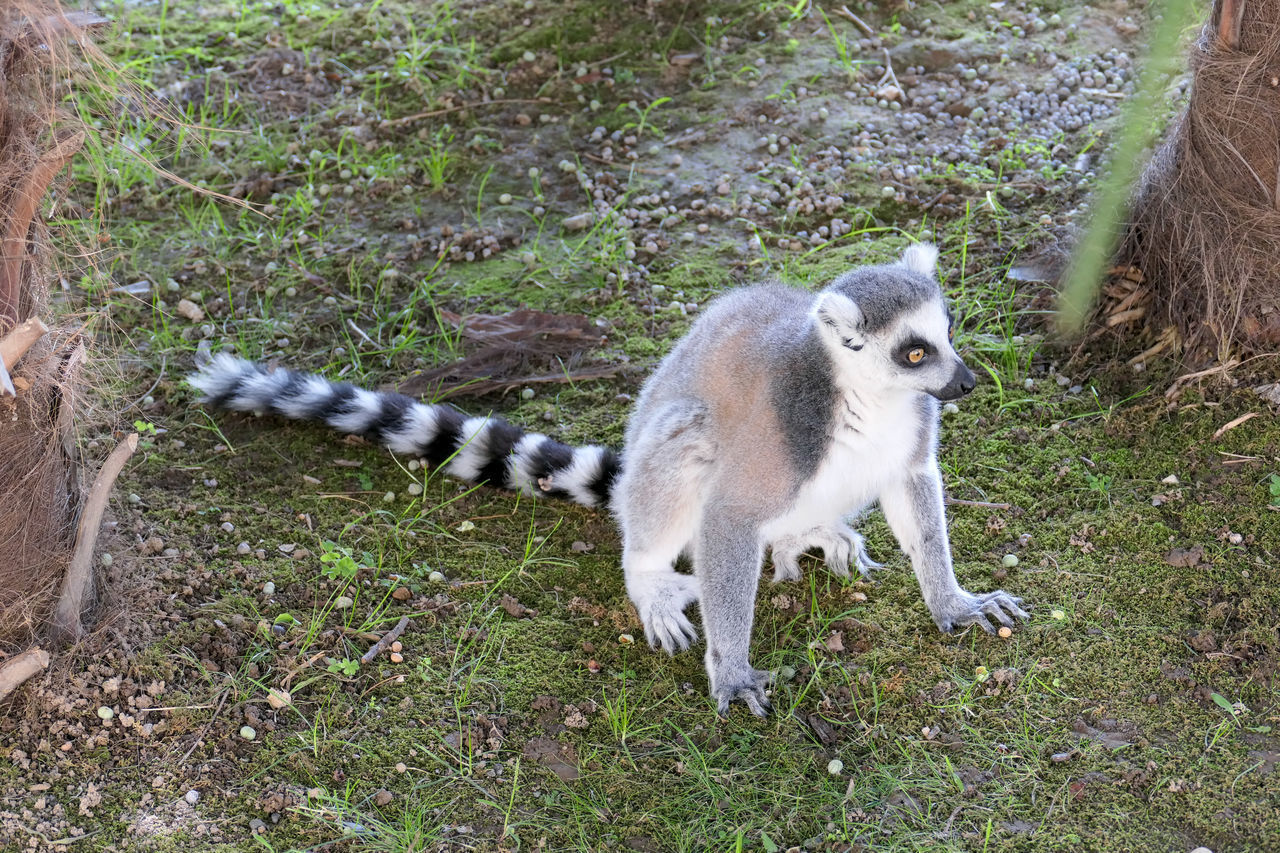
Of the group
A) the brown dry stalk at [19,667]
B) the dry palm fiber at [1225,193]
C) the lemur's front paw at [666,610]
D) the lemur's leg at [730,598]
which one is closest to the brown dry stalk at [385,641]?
the lemur's front paw at [666,610]

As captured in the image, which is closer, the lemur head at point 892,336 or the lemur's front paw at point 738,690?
the lemur head at point 892,336

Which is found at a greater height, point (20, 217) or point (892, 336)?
point (20, 217)

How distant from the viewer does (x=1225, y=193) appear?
4.13m

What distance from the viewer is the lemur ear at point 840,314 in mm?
3322

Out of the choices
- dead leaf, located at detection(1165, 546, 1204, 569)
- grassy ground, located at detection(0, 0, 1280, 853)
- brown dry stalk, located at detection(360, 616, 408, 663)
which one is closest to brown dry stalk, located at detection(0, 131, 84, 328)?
grassy ground, located at detection(0, 0, 1280, 853)

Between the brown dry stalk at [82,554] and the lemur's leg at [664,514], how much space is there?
159 cm

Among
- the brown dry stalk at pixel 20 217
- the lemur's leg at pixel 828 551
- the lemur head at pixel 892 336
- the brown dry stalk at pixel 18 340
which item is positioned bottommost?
the lemur's leg at pixel 828 551

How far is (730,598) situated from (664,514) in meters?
0.38

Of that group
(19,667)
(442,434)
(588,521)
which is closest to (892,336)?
(588,521)

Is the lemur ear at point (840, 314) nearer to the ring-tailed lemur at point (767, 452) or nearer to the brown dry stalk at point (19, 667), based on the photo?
the ring-tailed lemur at point (767, 452)

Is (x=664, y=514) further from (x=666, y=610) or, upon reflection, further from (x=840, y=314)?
(x=840, y=314)

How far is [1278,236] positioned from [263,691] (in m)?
3.82

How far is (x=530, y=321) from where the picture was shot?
5.17m

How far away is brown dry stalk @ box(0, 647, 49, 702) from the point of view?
10.9ft
